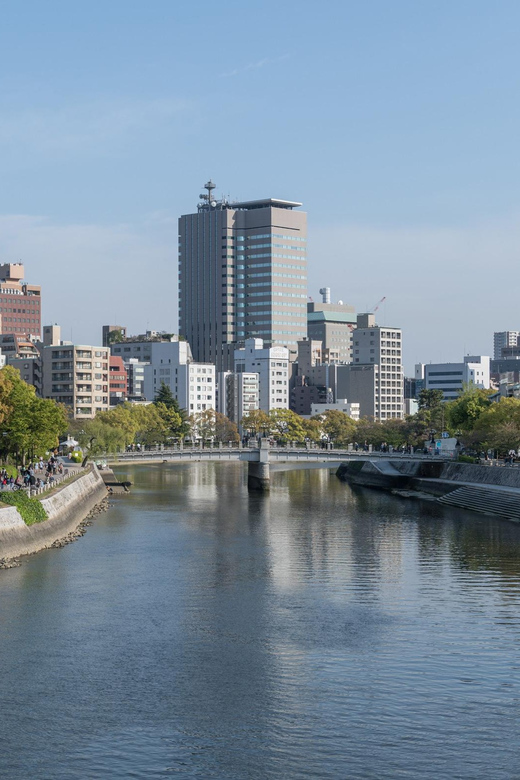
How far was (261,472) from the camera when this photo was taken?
131m

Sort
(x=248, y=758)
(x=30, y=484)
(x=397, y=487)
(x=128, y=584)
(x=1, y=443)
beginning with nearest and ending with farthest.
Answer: (x=248, y=758) < (x=128, y=584) < (x=30, y=484) < (x=1, y=443) < (x=397, y=487)

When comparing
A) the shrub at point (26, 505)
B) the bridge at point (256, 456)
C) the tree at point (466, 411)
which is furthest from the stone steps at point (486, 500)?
the shrub at point (26, 505)

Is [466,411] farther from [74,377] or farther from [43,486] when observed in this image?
[43,486]

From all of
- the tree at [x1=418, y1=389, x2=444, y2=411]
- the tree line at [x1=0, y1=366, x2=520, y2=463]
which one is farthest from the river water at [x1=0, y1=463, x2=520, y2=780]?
the tree at [x1=418, y1=389, x2=444, y2=411]

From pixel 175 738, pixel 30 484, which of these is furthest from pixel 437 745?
pixel 30 484

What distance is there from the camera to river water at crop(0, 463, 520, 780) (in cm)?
3158

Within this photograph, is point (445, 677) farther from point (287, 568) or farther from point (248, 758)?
point (287, 568)

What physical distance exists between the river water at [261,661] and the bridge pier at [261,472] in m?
54.0

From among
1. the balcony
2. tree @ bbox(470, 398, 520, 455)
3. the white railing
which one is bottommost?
the white railing

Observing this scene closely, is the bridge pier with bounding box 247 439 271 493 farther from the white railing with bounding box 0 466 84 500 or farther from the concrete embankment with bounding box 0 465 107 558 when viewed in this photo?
the white railing with bounding box 0 466 84 500

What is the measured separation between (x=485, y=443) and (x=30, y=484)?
210ft

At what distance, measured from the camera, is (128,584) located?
187 feet

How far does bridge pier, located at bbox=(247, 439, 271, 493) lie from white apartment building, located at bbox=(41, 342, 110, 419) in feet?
213

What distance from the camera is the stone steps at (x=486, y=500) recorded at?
94631 millimetres
